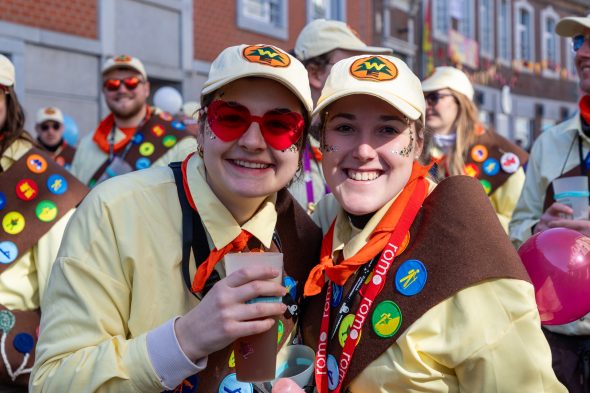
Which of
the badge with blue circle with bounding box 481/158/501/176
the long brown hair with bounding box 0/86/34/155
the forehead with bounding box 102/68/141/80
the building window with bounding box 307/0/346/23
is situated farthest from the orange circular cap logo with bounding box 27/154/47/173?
the building window with bounding box 307/0/346/23

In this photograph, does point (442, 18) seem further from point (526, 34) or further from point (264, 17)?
point (264, 17)

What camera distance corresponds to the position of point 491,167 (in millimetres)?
5133

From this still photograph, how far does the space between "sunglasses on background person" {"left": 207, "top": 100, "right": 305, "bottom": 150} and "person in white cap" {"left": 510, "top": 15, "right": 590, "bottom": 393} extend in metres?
1.52

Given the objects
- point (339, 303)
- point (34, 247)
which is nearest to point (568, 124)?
point (339, 303)

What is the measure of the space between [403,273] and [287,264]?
0.46m

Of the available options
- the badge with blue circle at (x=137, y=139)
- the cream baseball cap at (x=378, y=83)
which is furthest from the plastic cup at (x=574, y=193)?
the badge with blue circle at (x=137, y=139)

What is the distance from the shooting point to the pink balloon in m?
2.26

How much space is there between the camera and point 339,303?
220 centimetres

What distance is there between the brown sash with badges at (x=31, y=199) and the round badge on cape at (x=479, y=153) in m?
2.97

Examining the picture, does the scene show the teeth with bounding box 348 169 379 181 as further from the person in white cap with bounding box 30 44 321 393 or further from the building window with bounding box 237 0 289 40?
the building window with bounding box 237 0 289 40

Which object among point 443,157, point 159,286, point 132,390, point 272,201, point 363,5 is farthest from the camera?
point 363,5

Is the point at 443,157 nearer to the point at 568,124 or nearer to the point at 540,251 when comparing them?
the point at 568,124

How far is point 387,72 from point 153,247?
0.93 metres

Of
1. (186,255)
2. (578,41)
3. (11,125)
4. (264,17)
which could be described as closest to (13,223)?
(11,125)
